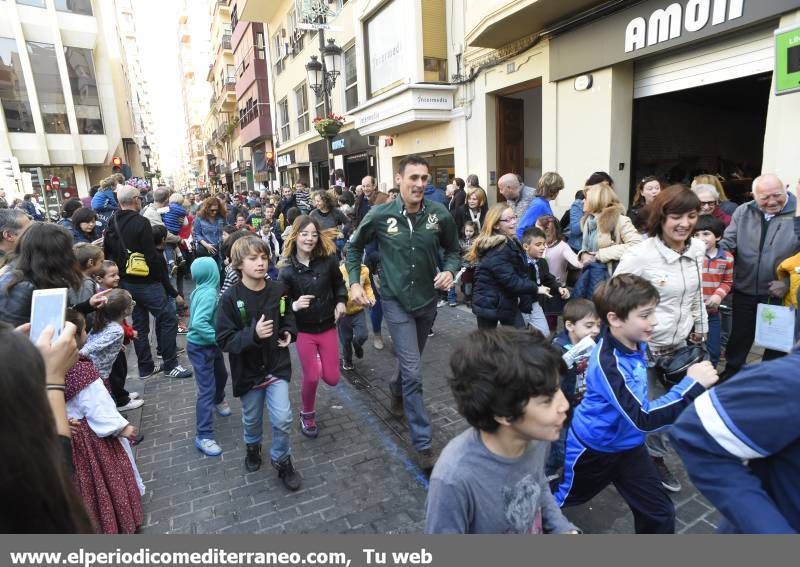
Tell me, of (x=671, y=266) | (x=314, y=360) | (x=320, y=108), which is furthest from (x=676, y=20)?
(x=320, y=108)

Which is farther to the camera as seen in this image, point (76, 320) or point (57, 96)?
point (57, 96)

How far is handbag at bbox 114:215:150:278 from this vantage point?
5216 mm

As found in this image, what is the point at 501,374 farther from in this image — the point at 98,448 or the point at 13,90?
the point at 13,90

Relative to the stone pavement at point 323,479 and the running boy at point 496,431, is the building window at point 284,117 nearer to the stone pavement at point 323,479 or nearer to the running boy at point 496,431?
the stone pavement at point 323,479

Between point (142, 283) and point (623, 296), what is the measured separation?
203 inches

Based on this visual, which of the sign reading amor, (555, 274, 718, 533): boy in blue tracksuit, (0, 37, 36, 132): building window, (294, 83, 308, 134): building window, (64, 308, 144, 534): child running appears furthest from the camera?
(0, 37, 36, 132): building window

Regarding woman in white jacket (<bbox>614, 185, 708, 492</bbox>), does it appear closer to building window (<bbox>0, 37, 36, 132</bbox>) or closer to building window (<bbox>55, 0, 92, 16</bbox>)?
building window (<bbox>0, 37, 36, 132</bbox>)

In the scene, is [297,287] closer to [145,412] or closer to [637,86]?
[145,412]

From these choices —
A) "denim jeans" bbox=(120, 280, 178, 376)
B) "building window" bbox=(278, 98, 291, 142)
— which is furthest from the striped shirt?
"building window" bbox=(278, 98, 291, 142)

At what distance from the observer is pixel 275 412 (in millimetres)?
3275

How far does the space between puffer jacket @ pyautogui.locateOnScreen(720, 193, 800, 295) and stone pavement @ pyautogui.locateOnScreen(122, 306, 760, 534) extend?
1.93m

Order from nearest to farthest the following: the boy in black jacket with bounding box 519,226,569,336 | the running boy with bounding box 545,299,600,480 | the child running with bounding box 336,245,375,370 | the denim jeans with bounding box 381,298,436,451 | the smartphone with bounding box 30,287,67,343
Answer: the smartphone with bounding box 30,287,67,343
the running boy with bounding box 545,299,600,480
the denim jeans with bounding box 381,298,436,451
the boy in black jacket with bounding box 519,226,569,336
the child running with bounding box 336,245,375,370

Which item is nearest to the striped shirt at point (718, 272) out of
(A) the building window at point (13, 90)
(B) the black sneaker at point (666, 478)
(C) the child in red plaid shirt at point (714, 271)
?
(C) the child in red plaid shirt at point (714, 271)

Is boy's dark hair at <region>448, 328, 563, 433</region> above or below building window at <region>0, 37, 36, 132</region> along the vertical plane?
below
